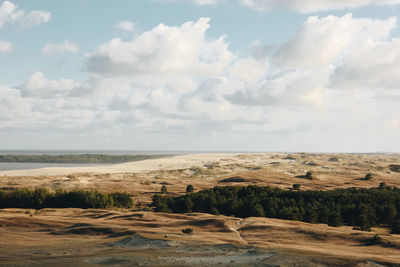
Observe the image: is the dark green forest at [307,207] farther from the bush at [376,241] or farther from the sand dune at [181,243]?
the bush at [376,241]

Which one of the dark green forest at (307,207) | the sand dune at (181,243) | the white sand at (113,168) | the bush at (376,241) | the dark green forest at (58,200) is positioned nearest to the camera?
the sand dune at (181,243)

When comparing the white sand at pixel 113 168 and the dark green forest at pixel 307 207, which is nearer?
the dark green forest at pixel 307 207

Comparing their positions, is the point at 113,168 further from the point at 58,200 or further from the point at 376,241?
the point at 376,241

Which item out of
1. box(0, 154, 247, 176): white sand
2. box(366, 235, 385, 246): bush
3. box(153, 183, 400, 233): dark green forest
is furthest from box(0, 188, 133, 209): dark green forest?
box(0, 154, 247, 176): white sand

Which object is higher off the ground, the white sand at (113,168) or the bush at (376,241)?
the bush at (376,241)

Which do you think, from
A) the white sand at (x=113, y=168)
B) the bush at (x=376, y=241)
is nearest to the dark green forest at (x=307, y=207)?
the bush at (x=376, y=241)

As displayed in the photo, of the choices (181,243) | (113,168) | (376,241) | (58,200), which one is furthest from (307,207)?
(113,168)

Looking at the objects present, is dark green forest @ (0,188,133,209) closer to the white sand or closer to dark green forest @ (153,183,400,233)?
dark green forest @ (153,183,400,233)
